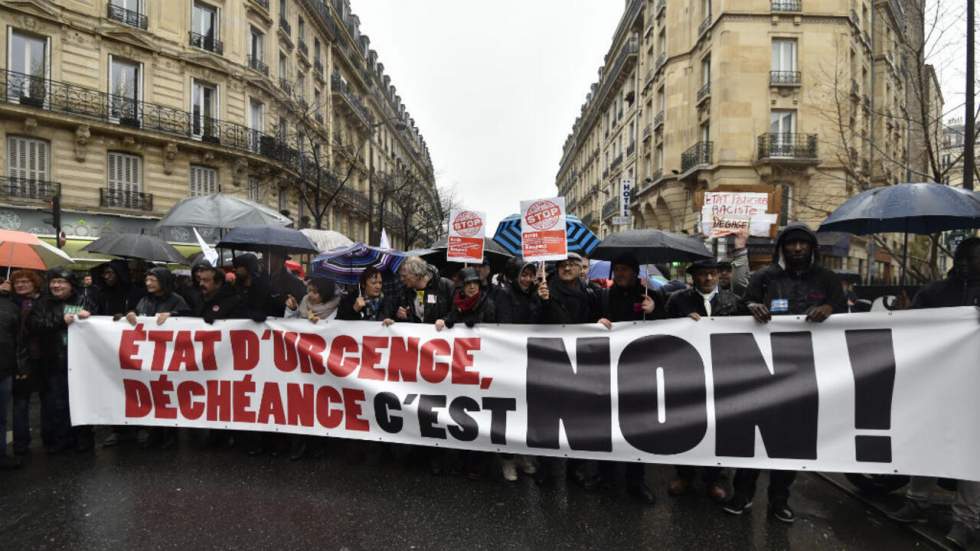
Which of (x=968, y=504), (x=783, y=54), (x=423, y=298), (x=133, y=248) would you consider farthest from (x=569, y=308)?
(x=783, y=54)

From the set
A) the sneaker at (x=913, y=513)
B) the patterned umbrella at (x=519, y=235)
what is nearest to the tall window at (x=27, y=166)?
the patterned umbrella at (x=519, y=235)

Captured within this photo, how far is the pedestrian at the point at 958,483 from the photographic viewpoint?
326 cm

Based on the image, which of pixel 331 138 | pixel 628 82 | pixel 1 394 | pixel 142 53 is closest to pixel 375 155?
pixel 331 138

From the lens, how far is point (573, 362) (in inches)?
160

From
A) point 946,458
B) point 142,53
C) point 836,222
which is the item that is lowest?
point 946,458

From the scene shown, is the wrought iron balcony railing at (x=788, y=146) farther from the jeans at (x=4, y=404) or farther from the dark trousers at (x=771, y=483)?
the jeans at (x=4, y=404)

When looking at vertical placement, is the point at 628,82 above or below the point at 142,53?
above

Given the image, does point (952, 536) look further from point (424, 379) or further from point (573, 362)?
point (424, 379)

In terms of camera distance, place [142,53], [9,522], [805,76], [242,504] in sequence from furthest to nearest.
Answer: [805,76]
[142,53]
[242,504]
[9,522]

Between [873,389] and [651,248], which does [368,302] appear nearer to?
[651,248]

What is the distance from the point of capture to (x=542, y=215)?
414cm

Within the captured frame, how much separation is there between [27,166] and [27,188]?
2.74 ft

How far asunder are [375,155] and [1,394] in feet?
153

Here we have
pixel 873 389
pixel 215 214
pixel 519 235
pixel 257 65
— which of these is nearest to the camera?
pixel 873 389
